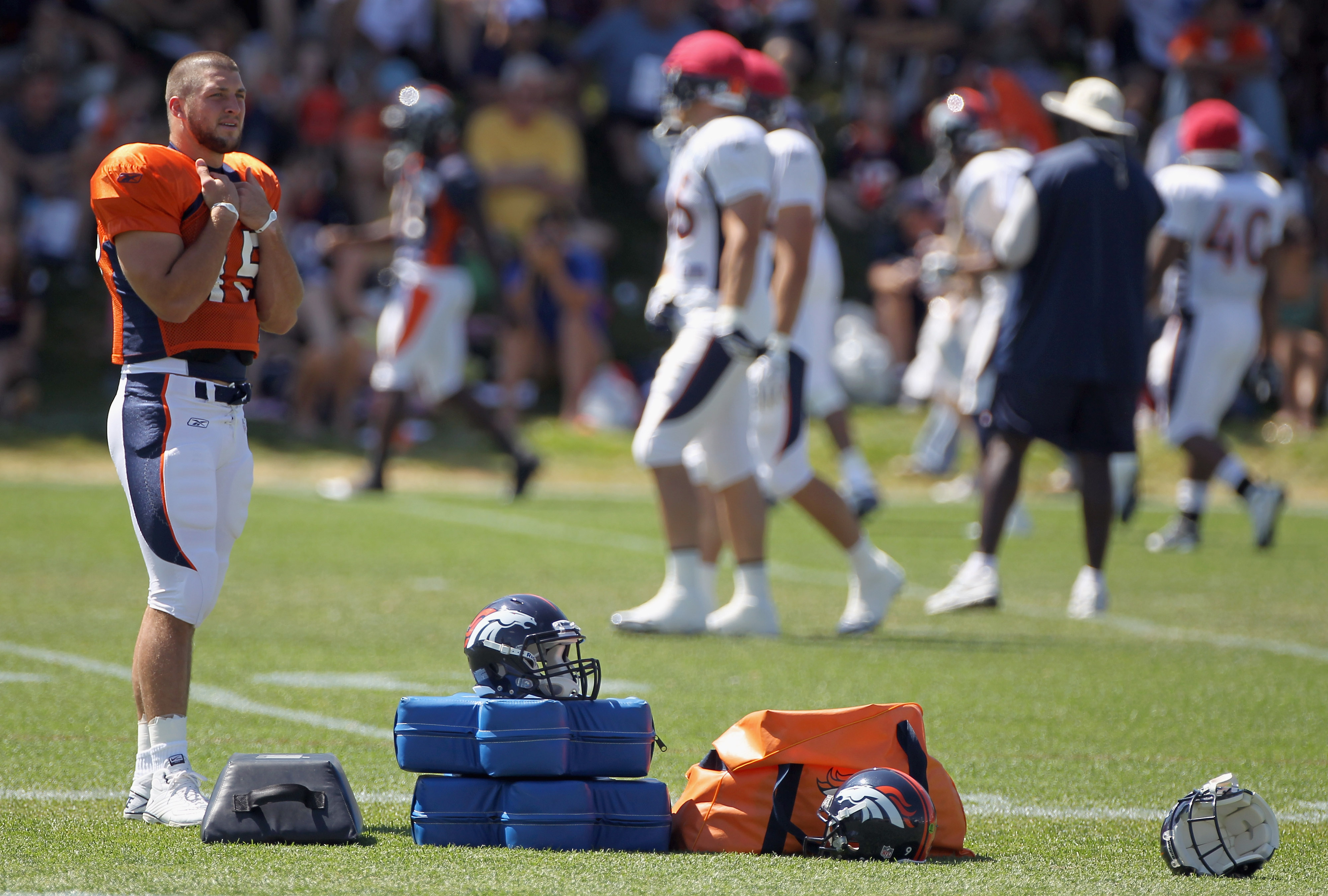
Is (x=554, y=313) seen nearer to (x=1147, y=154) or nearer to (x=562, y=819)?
(x=1147, y=154)

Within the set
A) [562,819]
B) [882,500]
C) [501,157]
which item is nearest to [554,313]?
[501,157]

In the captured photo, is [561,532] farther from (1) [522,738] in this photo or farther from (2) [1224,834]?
(2) [1224,834]

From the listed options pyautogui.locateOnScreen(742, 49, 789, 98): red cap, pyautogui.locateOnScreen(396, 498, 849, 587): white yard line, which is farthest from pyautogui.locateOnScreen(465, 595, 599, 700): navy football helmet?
pyautogui.locateOnScreen(396, 498, 849, 587): white yard line

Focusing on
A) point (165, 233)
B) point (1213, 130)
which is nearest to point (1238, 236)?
point (1213, 130)

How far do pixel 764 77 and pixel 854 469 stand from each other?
3897 millimetres

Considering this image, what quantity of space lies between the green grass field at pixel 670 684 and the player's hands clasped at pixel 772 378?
1009mm

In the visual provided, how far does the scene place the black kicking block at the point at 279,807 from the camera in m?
3.69

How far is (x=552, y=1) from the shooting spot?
784 inches

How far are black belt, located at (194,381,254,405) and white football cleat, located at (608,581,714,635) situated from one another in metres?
3.07

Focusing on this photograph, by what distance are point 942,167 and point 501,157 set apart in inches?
251

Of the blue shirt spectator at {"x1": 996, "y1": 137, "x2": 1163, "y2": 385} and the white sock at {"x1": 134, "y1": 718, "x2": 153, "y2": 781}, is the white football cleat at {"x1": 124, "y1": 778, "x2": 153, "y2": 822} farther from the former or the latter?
the blue shirt spectator at {"x1": 996, "y1": 137, "x2": 1163, "y2": 385}

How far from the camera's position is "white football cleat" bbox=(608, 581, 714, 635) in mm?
7016

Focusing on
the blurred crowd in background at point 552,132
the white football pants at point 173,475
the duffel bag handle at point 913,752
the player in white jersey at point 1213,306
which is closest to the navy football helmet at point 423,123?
the blurred crowd in background at point 552,132

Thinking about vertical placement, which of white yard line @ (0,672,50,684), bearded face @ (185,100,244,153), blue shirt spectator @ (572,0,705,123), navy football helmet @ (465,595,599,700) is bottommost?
white yard line @ (0,672,50,684)
